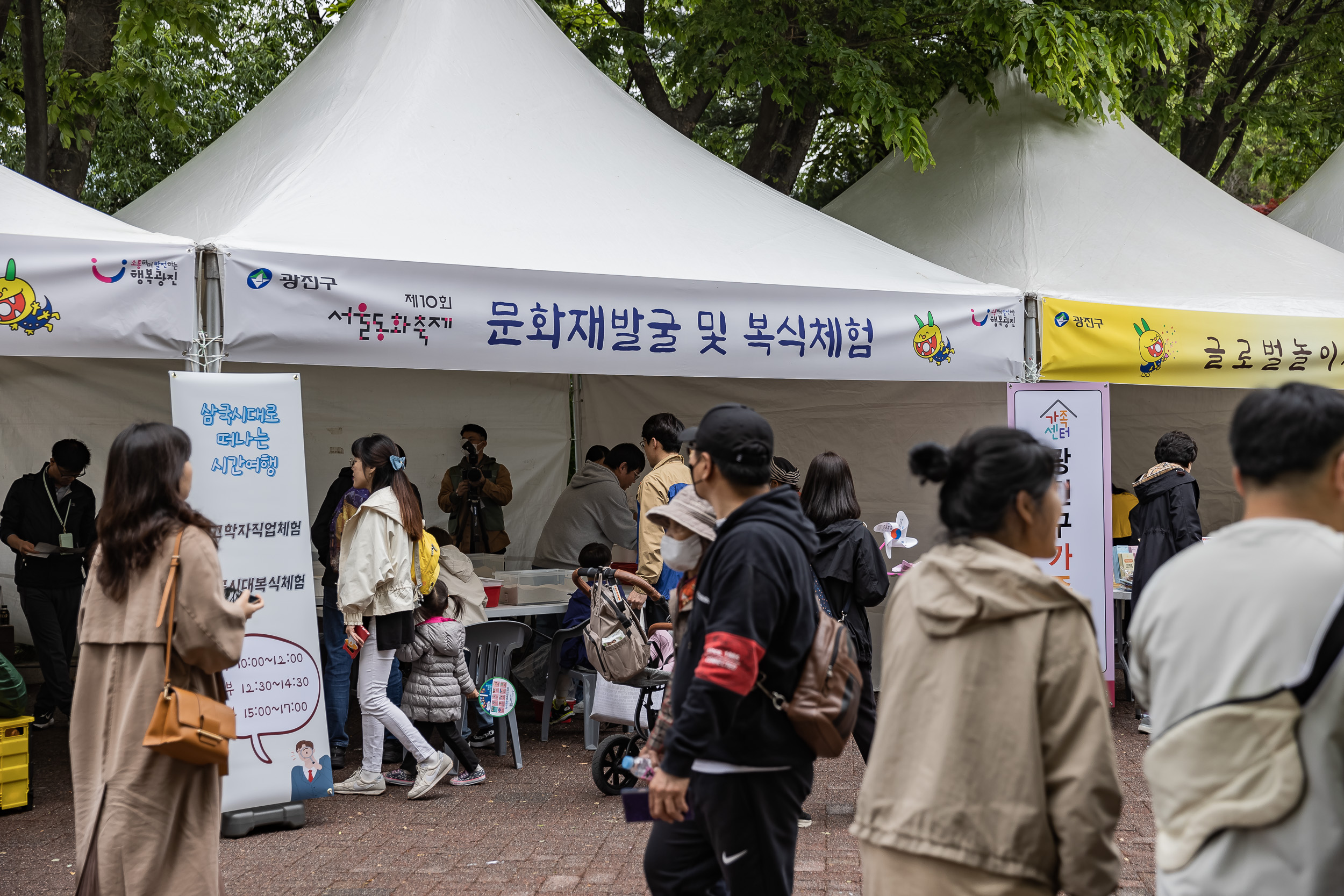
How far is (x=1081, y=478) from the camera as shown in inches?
255

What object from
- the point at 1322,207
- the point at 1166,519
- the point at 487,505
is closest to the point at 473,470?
the point at 487,505

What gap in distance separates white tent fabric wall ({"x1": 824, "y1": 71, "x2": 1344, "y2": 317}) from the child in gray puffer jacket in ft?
12.2

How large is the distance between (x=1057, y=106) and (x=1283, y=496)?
24.9ft

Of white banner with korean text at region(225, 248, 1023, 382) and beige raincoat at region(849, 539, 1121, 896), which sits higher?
white banner with korean text at region(225, 248, 1023, 382)

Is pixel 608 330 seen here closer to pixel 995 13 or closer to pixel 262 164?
pixel 262 164

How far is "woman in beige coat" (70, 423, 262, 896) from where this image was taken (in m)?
3.02

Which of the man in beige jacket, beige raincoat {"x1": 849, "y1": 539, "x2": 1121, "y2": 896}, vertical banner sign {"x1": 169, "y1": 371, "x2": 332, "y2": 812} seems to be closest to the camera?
beige raincoat {"x1": 849, "y1": 539, "x2": 1121, "y2": 896}

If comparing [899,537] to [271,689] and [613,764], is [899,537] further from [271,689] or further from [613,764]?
[271,689]

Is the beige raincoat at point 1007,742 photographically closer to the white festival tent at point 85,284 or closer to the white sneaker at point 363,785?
the white festival tent at point 85,284

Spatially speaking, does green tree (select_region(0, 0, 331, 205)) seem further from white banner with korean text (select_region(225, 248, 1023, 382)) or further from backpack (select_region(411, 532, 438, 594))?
backpack (select_region(411, 532, 438, 594))

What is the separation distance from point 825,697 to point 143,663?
5.67 feet

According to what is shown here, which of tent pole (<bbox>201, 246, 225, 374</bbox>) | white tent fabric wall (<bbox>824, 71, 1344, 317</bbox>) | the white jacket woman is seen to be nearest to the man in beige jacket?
the white jacket woman

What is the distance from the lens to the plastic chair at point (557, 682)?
6.18m

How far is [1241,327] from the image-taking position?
692cm
